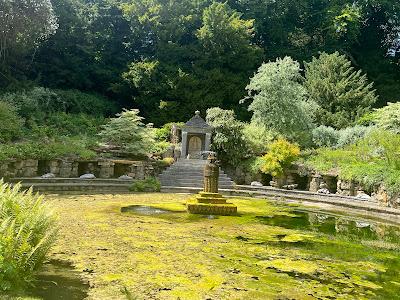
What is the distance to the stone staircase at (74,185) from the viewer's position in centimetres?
1439

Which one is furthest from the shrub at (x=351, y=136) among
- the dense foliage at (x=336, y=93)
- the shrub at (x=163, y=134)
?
the shrub at (x=163, y=134)

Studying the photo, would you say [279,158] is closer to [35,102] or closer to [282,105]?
[282,105]

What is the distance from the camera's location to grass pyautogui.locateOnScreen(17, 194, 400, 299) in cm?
514

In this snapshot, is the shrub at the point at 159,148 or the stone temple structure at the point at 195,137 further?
the stone temple structure at the point at 195,137

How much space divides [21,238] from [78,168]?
45.9 feet

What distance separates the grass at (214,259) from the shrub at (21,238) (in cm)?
73

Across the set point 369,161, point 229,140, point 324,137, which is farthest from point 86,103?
point 369,161

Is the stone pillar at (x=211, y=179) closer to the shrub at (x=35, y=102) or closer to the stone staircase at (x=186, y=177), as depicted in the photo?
the stone staircase at (x=186, y=177)

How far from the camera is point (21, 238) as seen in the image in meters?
4.59

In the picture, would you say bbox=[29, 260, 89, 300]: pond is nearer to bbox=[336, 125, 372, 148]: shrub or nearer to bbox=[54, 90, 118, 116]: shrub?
bbox=[336, 125, 372, 148]: shrub

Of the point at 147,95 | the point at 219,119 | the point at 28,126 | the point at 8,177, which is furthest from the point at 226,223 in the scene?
the point at 147,95

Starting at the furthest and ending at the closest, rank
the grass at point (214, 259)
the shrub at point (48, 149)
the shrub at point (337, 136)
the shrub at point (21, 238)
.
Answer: the shrub at point (337, 136) → the shrub at point (48, 149) → the grass at point (214, 259) → the shrub at point (21, 238)

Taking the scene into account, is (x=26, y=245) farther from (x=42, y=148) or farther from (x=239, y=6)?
(x=239, y=6)

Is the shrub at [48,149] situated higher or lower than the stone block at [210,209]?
higher
